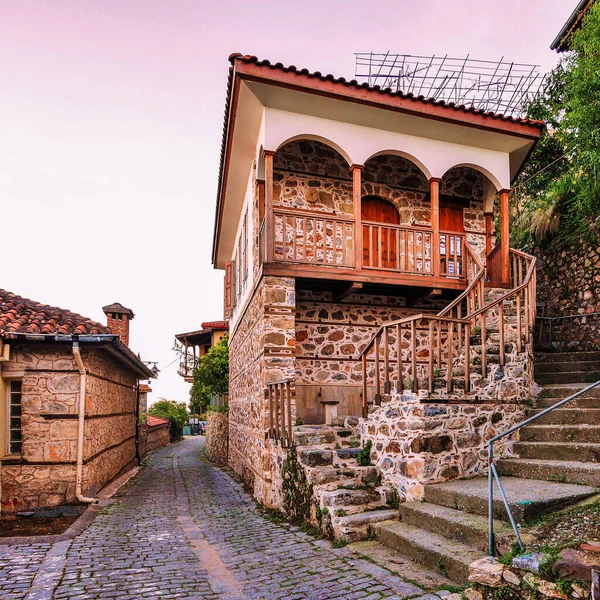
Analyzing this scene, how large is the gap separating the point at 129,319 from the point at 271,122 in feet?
28.5

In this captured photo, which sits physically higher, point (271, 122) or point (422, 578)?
point (271, 122)

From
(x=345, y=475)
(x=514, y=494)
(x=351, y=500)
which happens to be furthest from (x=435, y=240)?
(x=514, y=494)

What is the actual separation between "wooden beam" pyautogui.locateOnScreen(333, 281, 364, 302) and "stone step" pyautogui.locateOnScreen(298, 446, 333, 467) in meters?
2.93

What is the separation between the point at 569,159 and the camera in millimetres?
10523

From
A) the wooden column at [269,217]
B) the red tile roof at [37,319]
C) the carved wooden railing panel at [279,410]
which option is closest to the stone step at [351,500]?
the carved wooden railing panel at [279,410]

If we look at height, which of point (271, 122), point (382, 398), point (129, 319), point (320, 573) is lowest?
point (320, 573)

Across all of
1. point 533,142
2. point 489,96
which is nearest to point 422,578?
point 533,142

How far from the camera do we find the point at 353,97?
324 inches

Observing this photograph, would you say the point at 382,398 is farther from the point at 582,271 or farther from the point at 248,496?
the point at 582,271

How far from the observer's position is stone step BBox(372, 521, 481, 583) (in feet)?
12.9

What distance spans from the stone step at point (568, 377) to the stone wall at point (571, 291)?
8.66 ft

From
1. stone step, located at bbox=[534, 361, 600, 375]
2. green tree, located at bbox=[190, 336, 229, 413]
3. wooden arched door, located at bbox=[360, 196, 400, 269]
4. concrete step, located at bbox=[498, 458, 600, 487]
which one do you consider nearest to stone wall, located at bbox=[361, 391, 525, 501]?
concrete step, located at bbox=[498, 458, 600, 487]

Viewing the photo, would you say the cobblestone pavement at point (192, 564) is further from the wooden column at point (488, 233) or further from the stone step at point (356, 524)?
the wooden column at point (488, 233)

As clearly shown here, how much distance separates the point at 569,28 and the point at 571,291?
23.7 feet
